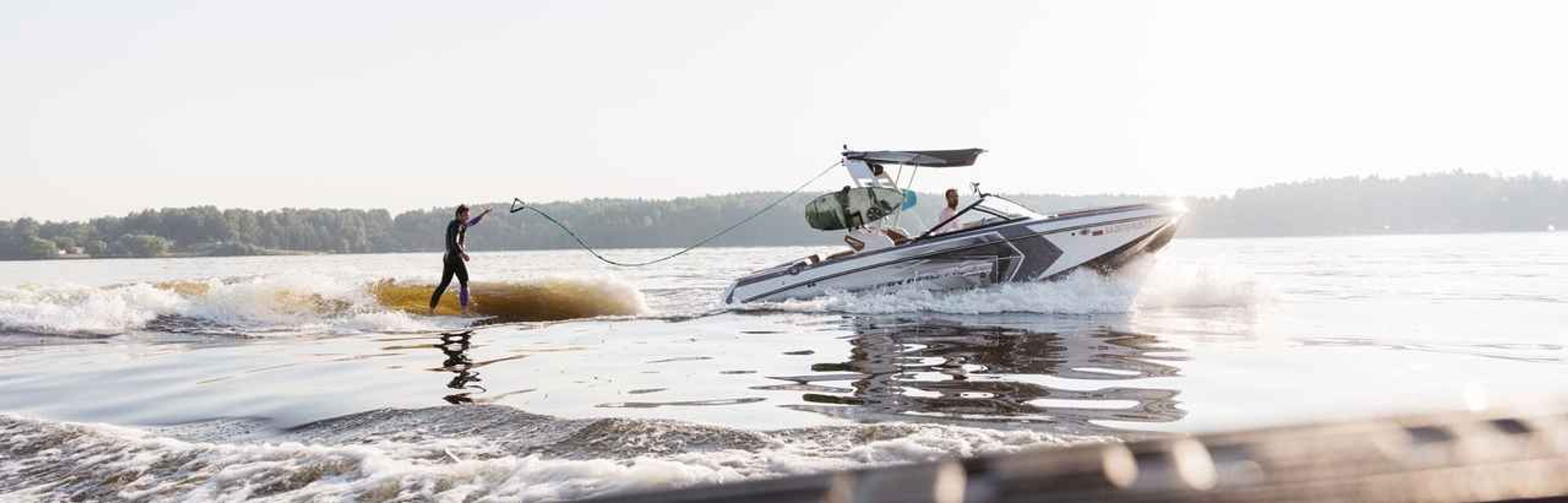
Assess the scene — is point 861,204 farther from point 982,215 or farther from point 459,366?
point 459,366

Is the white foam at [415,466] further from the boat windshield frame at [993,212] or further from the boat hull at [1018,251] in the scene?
the boat windshield frame at [993,212]

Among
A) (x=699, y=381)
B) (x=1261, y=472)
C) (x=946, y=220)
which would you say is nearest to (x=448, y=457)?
(x=699, y=381)

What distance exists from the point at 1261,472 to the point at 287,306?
2607cm

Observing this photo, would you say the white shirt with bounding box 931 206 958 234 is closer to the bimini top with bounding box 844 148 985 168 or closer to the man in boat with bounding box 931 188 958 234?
the man in boat with bounding box 931 188 958 234

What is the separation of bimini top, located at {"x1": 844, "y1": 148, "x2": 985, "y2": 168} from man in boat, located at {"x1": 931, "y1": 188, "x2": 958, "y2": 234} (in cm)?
156

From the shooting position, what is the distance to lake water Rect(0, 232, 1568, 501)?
6.03 m

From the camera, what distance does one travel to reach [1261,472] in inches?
29.9

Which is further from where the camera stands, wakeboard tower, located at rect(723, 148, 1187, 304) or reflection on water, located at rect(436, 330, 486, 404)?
wakeboard tower, located at rect(723, 148, 1187, 304)

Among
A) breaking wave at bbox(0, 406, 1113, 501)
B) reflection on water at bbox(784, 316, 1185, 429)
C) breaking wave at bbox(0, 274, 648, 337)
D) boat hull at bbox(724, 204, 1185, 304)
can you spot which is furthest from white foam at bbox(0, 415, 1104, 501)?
boat hull at bbox(724, 204, 1185, 304)

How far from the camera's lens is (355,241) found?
147125 millimetres

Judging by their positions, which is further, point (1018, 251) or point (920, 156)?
point (920, 156)

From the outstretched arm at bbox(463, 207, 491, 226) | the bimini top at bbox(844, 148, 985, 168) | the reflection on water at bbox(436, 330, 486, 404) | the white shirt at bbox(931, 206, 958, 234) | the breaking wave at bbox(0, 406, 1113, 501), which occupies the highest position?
the bimini top at bbox(844, 148, 985, 168)

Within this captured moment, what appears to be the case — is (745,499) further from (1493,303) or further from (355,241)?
(355,241)

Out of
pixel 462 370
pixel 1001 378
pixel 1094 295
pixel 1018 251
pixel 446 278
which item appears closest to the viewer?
pixel 1001 378
